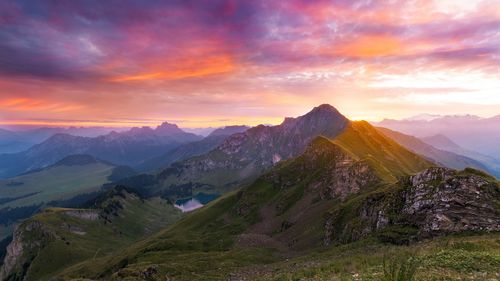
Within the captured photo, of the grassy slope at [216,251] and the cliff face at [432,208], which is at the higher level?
the cliff face at [432,208]

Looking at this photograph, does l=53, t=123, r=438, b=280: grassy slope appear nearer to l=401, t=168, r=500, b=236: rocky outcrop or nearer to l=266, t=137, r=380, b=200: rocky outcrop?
l=266, t=137, r=380, b=200: rocky outcrop

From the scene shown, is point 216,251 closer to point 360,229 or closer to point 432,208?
point 360,229

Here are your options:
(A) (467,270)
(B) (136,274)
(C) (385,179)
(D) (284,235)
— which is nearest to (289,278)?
(A) (467,270)

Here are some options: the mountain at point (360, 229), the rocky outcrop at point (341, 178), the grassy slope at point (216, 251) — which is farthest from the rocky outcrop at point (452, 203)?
the rocky outcrop at point (341, 178)

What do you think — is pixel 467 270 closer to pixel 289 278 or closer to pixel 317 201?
pixel 289 278

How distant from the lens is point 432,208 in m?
61.4

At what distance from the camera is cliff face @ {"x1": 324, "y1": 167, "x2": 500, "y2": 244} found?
52.8 m

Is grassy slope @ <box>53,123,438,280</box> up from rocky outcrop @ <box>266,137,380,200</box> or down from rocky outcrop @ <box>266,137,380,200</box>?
down

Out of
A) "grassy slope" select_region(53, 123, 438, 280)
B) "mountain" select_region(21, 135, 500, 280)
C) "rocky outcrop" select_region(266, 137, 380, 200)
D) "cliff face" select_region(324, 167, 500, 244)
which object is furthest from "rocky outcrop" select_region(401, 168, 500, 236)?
Result: "rocky outcrop" select_region(266, 137, 380, 200)

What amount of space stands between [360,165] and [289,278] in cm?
12536

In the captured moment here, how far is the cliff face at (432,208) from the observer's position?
5275 cm

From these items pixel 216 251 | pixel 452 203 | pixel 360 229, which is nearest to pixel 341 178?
pixel 216 251

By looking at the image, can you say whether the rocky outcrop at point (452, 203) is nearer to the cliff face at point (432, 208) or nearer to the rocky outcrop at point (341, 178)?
the cliff face at point (432, 208)

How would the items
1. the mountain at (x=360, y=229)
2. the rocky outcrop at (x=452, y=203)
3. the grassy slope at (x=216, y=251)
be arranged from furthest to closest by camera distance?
the grassy slope at (x=216, y=251) < the rocky outcrop at (x=452, y=203) < the mountain at (x=360, y=229)
